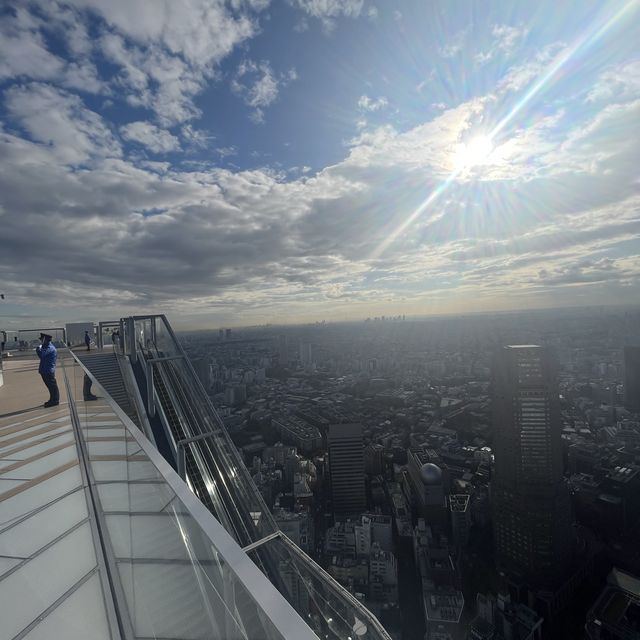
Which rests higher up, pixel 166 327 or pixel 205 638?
pixel 166 327

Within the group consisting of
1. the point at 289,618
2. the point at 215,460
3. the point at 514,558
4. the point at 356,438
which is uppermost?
the point at 289,618

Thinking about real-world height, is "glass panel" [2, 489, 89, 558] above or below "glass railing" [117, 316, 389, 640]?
above

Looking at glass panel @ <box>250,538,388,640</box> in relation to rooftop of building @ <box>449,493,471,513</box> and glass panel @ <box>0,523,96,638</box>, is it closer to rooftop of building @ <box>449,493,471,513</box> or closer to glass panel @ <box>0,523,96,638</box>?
glass panel @ <box>0,523,96,638</box>

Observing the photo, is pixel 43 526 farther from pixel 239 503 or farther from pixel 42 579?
pixel 239 503

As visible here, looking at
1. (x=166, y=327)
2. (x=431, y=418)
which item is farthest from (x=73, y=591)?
(x=431, y=418)

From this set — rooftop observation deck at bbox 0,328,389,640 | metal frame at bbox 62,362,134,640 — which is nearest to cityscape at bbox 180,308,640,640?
rooftop observation deck at bbox 0,328,389,640

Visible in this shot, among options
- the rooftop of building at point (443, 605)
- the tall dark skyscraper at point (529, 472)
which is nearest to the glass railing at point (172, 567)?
the rooftop of building at point (443, 605)

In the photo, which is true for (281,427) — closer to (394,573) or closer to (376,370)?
(394,573)

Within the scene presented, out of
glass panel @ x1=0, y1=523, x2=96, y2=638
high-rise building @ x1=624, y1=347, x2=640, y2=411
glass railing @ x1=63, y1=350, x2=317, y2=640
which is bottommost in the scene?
high-rise building @ x1=624, y1=347, x2=640, y2=411
